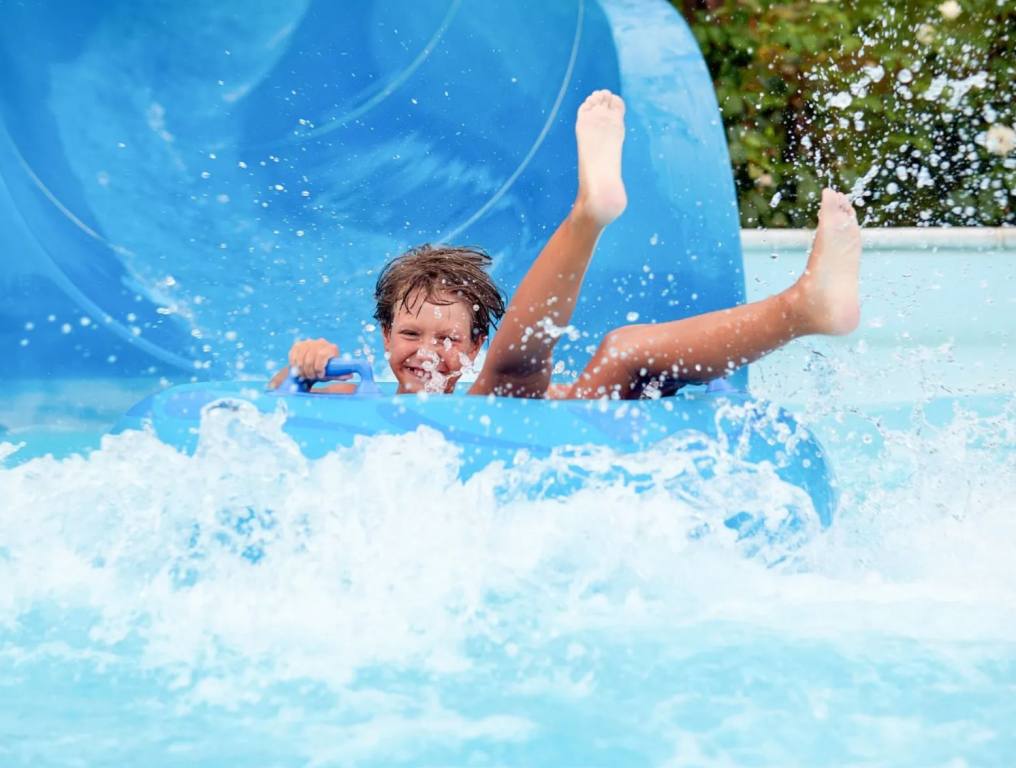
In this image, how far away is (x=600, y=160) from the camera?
1.76 meters

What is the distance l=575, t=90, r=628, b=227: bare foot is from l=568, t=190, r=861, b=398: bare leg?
0.62ft

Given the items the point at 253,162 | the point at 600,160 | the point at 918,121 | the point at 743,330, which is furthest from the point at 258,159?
the point at 918,121

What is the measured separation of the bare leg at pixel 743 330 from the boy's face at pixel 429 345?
0.20m

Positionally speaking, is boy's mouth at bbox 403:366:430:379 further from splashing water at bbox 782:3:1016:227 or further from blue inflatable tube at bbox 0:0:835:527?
splashing water at bbox 782:3:1016:227

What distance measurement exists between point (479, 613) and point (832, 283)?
61cm

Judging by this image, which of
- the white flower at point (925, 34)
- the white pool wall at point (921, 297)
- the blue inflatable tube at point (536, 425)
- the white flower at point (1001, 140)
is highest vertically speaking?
the white flower at point (925, 34)

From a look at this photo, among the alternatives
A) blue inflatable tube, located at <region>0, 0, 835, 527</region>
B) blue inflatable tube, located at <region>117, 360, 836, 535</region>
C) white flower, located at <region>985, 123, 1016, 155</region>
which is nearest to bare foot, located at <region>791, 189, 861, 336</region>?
blue inflatable tube, located at <region>117, 360, 836, 535</region>

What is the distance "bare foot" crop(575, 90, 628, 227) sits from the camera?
5.62ft

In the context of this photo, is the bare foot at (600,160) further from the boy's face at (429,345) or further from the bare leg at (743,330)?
the boy's face at (429,345)

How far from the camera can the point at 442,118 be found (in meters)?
2.90

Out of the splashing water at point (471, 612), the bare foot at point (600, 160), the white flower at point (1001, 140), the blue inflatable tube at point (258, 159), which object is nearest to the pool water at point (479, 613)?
the splashing water at point (471, 612)

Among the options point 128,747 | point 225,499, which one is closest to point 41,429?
point 225,499

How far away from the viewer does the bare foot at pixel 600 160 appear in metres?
1.71

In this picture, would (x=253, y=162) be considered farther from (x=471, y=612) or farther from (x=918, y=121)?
(x=918, y=121)
